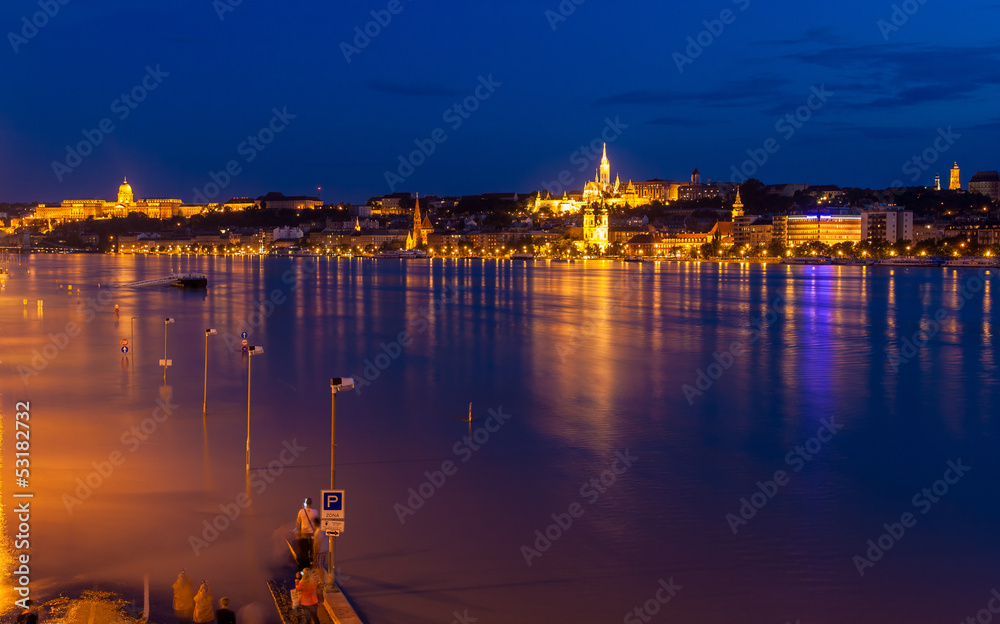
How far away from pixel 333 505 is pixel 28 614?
1.53 metres

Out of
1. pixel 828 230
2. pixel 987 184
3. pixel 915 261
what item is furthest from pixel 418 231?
pixel 987 184

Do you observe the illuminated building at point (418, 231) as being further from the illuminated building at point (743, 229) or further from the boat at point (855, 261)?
the boat at point (855, 261)

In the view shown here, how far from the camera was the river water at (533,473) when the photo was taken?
17.5 ft

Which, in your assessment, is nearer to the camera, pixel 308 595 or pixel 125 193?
pixel 308 595

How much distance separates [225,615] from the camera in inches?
177

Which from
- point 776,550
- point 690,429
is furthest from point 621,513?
point 690,429

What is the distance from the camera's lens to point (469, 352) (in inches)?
637

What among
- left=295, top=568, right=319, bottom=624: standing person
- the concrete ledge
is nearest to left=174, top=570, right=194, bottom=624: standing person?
left=295, top=568, right=319, bottom=624: standing person

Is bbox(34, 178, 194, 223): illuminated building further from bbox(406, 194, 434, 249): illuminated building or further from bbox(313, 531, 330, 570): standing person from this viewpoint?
bbox(313, 531, 330, 570): standing person

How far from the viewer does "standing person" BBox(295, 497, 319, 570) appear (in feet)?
17.7

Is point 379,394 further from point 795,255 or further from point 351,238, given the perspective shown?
point 351,238

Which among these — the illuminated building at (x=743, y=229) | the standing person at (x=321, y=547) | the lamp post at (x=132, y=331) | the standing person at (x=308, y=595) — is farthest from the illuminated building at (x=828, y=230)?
the standing person at (x=308, y=595)

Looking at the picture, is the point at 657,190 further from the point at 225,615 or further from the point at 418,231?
the point at 225,615

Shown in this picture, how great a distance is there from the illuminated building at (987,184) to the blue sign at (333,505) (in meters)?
120
